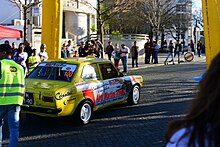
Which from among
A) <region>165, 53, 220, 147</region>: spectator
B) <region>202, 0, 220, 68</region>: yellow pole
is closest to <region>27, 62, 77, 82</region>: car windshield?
<region>202, 0, 220, 68</region>: yellow pole

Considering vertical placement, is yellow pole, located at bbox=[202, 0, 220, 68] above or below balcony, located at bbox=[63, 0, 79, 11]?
below

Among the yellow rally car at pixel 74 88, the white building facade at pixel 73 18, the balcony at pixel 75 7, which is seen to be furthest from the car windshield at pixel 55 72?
the balcony at pixel 75 7

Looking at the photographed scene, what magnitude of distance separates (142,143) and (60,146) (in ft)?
4.88

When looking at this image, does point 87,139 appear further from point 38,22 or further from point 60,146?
point 38,22

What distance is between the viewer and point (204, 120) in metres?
1.71

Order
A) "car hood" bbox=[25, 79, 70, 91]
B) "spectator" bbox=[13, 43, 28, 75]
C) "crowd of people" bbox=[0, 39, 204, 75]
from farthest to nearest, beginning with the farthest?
"spectator" bbox=[13, 43, 28, 75] < "crowd of people" bbox=[0, 39, 204, 75] < "car hood" bbox=[25, 79, 70, 91]

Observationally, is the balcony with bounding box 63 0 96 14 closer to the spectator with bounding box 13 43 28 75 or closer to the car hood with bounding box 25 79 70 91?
the spectator with bounding box 13 43 28 75

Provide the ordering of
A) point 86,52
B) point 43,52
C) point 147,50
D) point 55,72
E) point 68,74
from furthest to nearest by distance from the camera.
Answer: point 147,50 → point 86,52 → point 43,52 → point 55,72 → point 68,74

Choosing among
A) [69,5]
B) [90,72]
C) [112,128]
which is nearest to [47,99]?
[112,128]

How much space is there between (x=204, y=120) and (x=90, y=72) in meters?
7.30

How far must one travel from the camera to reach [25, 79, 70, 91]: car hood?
7.81 metres

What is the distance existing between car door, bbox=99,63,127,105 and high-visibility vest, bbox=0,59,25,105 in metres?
Result: 3.72

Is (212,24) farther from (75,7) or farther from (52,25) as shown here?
(75,7)

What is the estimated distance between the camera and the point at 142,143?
6.64 m
